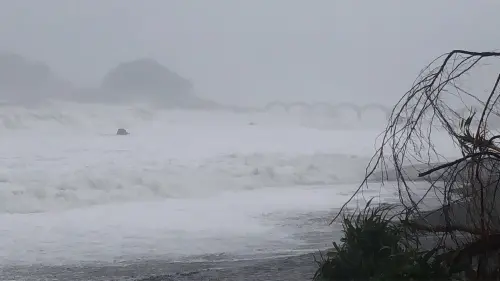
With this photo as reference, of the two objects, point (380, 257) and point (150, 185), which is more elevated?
point (150, 185)

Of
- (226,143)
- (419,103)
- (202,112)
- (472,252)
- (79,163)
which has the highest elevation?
(202,112)

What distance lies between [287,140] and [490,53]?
3310cm

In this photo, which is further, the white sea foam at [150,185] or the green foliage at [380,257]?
the white sea foam at [150,185]

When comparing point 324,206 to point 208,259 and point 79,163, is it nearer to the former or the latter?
point 208,259

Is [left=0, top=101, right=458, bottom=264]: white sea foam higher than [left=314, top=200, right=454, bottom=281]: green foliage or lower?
higher

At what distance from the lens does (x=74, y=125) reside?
3731cm

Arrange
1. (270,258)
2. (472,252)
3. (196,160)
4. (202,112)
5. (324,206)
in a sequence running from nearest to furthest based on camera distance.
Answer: (472,252)
(270,258)
(324,206)
(196,160)
(202,112)

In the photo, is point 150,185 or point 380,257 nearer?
point 380,257

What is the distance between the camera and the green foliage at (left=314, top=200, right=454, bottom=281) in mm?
5219

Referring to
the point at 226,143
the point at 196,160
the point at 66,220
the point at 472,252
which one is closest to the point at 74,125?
the point at 226,143

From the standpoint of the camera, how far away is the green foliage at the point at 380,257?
5.22 meters

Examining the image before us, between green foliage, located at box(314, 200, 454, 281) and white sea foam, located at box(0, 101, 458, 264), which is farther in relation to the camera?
white sea foam, located at box(0, 101, 458, 264)

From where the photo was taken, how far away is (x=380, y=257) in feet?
17.8

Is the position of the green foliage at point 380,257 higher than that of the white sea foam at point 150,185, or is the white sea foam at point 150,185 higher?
the white sea foam at point 150,185
